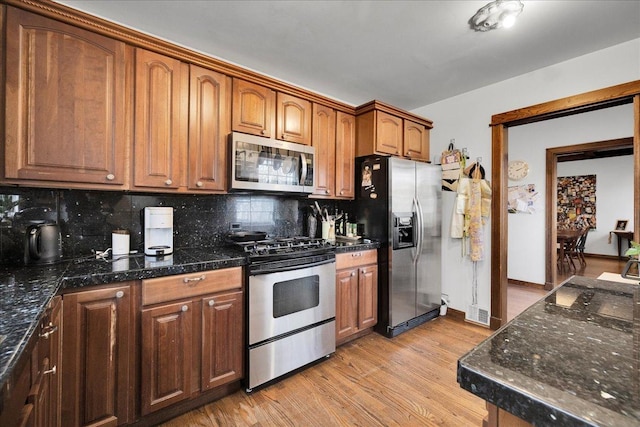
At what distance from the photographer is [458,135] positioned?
331 centimetres

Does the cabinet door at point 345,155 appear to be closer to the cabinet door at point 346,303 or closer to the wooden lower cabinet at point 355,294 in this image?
the wooden lower cabinet at point 355,294

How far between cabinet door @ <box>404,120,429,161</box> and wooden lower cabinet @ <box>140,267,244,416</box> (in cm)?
238

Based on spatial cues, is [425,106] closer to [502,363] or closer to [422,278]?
[422,278]

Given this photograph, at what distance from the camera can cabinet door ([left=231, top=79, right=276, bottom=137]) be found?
7.47ft

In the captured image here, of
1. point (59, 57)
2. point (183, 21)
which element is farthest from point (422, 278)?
point (59, 57)

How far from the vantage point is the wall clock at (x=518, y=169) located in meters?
4.76

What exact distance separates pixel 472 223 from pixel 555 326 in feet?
8.20

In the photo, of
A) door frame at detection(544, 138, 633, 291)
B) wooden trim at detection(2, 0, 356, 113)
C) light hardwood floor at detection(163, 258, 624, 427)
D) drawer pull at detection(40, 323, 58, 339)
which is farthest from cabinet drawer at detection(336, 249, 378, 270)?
door frame at detection(544, 138, 633, 291)

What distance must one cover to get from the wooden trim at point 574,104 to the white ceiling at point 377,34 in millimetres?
357

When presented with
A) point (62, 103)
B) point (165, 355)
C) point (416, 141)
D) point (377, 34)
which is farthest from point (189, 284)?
point (416, 141)

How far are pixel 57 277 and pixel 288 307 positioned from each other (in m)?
1.35

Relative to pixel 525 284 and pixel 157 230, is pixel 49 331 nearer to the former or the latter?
pixel 157 230

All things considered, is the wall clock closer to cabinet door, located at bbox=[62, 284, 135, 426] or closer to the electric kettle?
Result: cabinet door, located at bbox=[62, 284, 135, 426]

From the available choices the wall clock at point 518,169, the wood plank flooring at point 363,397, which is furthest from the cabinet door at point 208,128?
the wall clock at point 518,169
